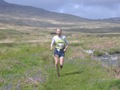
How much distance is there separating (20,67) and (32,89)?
351 inches

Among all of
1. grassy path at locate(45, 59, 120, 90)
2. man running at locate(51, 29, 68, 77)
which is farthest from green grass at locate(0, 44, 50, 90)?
man running at locate(51, 29, 68, 77)

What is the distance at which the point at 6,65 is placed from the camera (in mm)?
25062

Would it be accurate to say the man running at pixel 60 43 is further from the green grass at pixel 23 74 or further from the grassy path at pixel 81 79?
the green grass at pixel 23 74

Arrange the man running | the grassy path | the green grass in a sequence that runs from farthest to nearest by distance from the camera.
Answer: the man running
the green grass
the grassy path

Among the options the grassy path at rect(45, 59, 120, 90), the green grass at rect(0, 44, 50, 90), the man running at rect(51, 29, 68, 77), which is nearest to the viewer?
the grassy path at rect(45, 59, 120, 90)

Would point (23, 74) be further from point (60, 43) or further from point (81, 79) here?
point (81, 79)

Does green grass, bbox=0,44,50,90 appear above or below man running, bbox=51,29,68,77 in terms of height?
below

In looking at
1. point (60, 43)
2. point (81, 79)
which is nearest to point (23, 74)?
point (60, 43)

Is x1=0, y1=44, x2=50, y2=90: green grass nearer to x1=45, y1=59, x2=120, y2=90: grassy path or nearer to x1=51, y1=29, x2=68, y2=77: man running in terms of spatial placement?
x1=45, y1=59, x2=120, y2=90: grassy path

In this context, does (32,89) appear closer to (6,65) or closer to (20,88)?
(20,88)

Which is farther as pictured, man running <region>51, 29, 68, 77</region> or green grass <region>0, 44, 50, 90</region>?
man running <region>51, 29, 68, 77</region>

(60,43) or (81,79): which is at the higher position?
(60,43)

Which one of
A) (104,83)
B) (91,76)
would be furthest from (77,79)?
(104,83)

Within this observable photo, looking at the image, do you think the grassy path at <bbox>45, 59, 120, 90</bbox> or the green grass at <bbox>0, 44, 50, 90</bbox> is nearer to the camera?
the grassy path at <bbox>45, 59, 120, 90</bbox>
